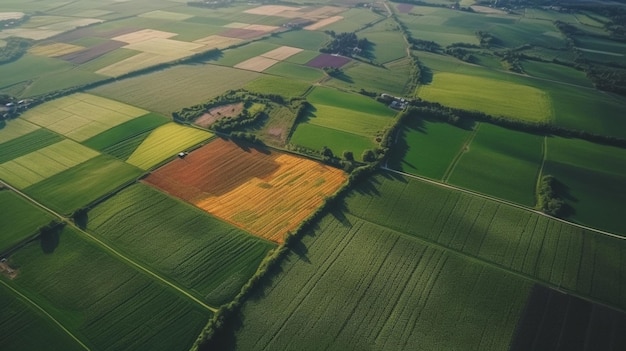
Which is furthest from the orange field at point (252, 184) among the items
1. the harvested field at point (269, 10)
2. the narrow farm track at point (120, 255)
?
the harvested field at point (269, 10)

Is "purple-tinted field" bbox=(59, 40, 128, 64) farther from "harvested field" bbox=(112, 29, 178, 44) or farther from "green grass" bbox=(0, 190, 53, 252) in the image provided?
"green grass" bbox=(0, 190, 53, 252)

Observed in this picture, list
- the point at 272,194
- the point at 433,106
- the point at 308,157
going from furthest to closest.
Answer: the point at 433,106, the point at 308,157, the point at 272,194

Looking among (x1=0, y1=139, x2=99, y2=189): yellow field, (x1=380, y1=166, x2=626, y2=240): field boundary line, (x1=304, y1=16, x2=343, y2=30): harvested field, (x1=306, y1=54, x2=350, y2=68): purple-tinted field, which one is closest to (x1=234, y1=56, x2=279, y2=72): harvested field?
(x1=306, y1=54, x2=350, y2=68): purple-tinted field

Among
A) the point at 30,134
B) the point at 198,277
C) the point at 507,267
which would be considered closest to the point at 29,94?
the point at 30,134

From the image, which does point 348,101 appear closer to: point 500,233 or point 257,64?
point 257,64

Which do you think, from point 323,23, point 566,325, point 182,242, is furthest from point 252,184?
point 323,23

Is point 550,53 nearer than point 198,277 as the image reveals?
No

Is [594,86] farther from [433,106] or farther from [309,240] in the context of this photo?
[309,240]
